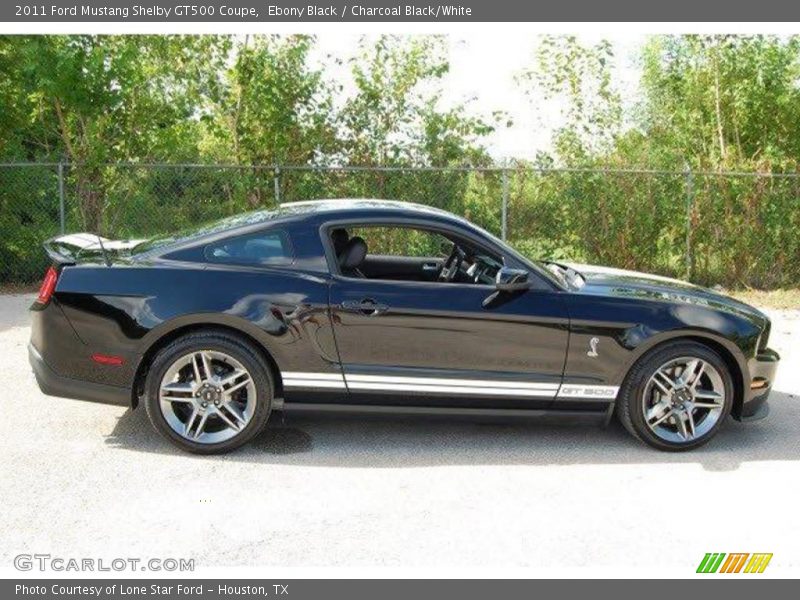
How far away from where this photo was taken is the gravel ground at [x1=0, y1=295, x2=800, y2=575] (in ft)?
13.1

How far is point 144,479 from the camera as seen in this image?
4801mm

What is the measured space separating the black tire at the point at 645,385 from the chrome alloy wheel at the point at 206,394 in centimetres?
235

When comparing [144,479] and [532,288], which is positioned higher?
[532,288]

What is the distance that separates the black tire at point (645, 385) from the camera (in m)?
5.39

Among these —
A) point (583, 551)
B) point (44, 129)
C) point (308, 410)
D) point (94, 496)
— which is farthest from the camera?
point (44, 129)

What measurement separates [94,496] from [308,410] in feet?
4.37

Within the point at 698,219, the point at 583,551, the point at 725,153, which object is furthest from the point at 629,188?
the point at 583,551

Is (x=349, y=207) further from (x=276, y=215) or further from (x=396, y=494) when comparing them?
(x=396, y=494)

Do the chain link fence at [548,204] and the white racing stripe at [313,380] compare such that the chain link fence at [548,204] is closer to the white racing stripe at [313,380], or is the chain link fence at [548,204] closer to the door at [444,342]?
the door at [444,342]

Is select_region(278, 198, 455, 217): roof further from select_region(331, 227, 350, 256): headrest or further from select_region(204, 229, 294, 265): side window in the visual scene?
select_region(204, 229, 294, 265): side window

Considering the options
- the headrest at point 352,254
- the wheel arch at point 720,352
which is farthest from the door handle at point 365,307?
the wheel arch at point 720,352

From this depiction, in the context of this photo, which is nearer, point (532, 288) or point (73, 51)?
point (532, 288)

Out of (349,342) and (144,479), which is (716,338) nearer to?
(349,342)

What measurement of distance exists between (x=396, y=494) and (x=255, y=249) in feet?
5.72
